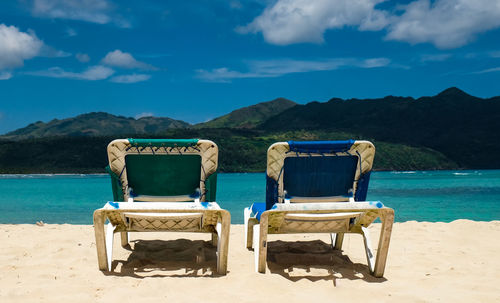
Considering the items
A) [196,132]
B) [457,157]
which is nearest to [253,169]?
[196,132]

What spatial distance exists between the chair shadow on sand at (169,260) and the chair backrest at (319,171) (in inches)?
38.6

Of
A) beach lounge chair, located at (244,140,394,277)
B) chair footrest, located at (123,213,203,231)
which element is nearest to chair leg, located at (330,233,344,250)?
beach lounge chair, located at (244,140,394,277)

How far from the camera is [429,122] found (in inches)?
5320

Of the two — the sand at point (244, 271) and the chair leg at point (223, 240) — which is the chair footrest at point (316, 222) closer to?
the sand at point (244, 271)

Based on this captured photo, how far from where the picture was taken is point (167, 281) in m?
3.53

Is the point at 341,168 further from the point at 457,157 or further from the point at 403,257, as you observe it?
the point at 457,157

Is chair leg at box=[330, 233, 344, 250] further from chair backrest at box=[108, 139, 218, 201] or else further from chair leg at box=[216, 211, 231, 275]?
chair leg at box=[216, 211, 231, 275]

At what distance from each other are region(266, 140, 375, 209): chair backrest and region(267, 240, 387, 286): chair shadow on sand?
2.33 feet

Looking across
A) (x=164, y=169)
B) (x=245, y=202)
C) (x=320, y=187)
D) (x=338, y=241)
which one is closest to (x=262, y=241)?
(x=320, y=187)

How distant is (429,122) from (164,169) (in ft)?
475

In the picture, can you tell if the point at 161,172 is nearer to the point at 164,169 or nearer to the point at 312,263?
the point at 164,169

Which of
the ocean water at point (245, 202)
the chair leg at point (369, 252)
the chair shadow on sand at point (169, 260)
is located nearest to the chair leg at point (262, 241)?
the chair shadow on sand at point (169, 260)

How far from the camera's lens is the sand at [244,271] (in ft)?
10.6

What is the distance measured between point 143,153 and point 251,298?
209cm
